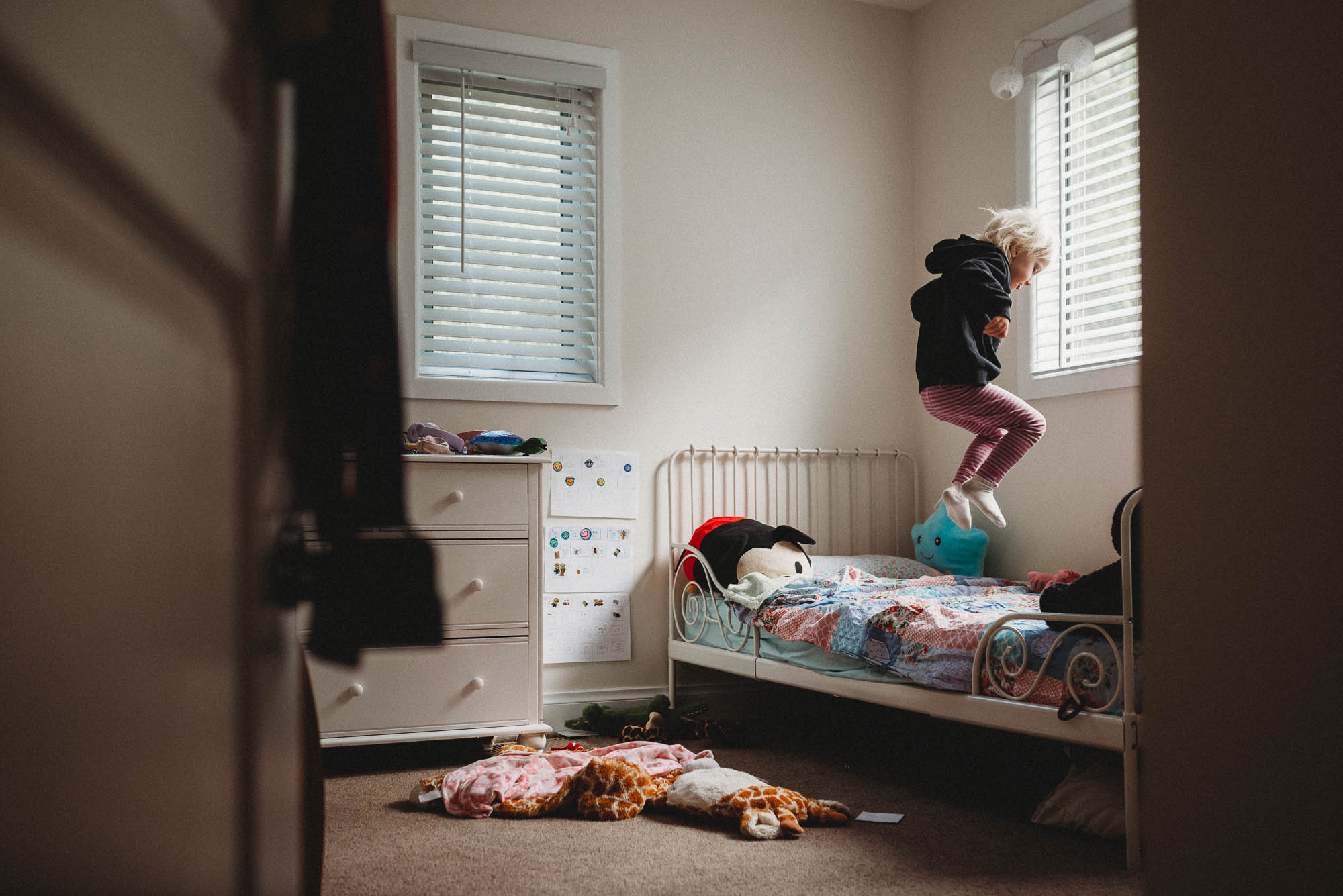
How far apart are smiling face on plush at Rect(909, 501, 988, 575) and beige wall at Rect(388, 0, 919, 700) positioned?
0.51m

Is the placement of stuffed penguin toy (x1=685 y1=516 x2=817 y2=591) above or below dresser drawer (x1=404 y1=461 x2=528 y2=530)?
below

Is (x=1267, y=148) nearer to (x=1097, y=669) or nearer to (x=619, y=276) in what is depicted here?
(x=1097, y=669)

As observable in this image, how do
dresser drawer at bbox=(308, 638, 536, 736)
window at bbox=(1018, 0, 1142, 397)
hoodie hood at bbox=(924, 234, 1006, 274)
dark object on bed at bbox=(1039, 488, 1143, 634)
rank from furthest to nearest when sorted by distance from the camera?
window at bbox=(1018, 0, 1142, 397) → hoodie hood at bbox=(924, 234, 1006, 274) → dresser drawer at bbox=(308, 638, 536, 736) → dark object on bed at bbox=(1039, 488, 1143, 634)

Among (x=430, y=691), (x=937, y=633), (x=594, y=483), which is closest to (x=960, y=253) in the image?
(x=937, y=633)

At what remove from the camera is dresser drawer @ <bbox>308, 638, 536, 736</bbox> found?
7.93ft

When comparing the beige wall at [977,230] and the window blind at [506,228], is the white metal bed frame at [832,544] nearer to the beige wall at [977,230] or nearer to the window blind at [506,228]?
the beige wall at [977,230]

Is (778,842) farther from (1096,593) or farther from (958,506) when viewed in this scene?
(958,506)

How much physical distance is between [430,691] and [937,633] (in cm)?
134

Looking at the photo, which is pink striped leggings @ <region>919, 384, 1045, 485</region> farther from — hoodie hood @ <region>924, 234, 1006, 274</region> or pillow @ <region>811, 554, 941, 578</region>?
pillow @ <region>811, 554, 941, 578</region>

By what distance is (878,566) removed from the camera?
129 inches

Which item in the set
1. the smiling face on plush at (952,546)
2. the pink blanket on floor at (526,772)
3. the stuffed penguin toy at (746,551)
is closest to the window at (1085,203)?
the smiling face on plush at (952,546)

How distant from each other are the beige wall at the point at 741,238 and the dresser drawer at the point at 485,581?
2.19 ft

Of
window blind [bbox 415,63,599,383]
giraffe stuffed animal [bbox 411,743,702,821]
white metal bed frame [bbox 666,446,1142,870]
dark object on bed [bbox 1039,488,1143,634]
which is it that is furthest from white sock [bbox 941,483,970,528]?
window blind [bbox 415,63,599,383]

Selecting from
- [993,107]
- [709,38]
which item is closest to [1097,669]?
[993,107]
